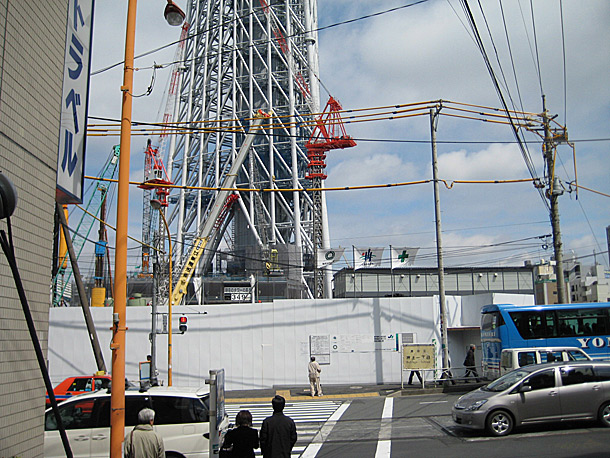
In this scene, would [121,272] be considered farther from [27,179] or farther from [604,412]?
[604,412]

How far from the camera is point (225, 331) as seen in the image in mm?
28438

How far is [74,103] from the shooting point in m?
8.01

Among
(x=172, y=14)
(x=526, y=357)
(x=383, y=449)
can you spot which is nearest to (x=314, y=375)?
(x=526, y=357)

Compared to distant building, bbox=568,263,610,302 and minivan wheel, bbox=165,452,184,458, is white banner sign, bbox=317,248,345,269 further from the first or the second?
distant building, bbox=568,263,610,302

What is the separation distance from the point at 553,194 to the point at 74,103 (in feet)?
70.3

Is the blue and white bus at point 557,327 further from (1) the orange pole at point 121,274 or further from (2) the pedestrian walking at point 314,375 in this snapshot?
(1) the orange pole at point 121,274

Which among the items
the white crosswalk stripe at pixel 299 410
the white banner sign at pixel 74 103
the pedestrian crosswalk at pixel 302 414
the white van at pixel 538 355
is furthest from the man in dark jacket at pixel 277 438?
the white van at pixel 538 355

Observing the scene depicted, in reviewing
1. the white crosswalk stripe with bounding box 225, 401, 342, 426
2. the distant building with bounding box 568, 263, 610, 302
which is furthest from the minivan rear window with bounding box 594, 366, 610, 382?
the distant building with bounding box 568, 263, 610, 302

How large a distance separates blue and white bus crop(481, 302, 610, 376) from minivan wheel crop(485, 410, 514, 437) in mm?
9722

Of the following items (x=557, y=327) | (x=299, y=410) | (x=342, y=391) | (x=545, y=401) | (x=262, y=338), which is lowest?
(x=342, y=391)

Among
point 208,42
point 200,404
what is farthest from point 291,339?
point 208,42

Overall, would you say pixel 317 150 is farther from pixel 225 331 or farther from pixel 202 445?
pixel 202 445

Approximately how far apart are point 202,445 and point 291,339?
1824cm

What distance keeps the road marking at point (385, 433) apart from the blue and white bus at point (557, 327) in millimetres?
5795
